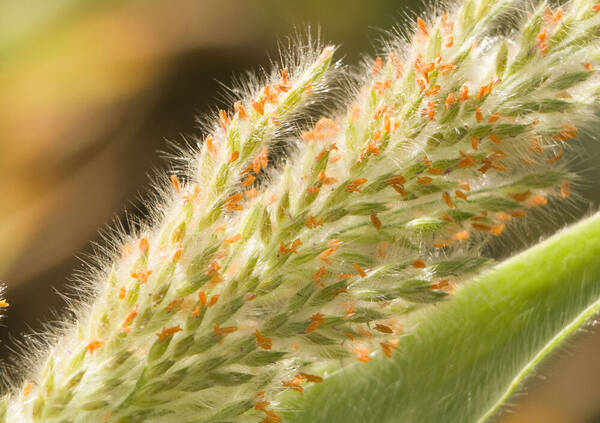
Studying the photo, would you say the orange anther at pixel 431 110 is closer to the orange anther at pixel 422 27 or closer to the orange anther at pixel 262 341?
the orange anther at pixel 422 27

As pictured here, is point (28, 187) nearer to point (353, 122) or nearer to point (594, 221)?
point (353, 122)

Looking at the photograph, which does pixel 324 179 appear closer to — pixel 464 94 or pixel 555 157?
pixel 464 94

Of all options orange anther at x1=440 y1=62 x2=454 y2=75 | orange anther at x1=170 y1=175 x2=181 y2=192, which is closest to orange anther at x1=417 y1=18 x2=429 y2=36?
orange anther at x1=440 y1=62 x2=454 y2=75

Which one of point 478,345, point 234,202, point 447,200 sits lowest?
point 478,345

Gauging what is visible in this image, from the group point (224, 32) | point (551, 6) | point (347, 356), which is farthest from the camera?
point (224, 32)

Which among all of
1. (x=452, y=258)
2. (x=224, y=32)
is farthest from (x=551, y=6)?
(x=224, y=32)

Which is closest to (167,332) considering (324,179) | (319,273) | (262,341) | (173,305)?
(173,305)

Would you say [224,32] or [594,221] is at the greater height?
[224,32]
